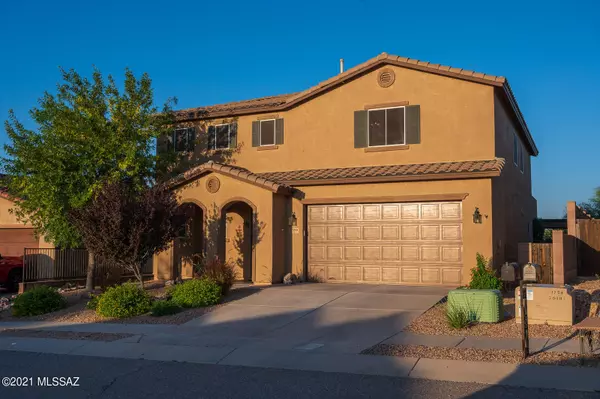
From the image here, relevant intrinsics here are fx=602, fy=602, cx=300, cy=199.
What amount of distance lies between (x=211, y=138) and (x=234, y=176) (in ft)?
11.8

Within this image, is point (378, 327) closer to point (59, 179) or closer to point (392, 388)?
point (392, 388)

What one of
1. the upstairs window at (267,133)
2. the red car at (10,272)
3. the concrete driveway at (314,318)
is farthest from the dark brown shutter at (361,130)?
the red car at (10,272)

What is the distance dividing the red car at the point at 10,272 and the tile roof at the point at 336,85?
7.35 meters

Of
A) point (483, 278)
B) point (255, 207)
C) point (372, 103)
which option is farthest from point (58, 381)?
point (372, 103)

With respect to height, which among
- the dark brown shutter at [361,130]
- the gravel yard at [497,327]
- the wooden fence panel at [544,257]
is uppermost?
the dark brown shutter at [361,130]

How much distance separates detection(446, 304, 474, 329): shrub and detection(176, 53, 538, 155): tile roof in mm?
7868

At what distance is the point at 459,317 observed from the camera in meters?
11.0

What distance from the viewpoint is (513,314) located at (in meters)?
12.3

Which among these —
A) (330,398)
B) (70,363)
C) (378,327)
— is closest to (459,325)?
(378,327)

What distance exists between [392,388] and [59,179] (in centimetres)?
1323

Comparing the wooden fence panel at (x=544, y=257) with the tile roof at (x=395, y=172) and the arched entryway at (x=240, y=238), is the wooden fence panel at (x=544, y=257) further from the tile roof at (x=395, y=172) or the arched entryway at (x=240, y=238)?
the arched entryway at (x=240, y=238)

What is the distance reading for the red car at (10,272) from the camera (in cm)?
1981

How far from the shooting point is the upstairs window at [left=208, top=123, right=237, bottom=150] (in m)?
20.6

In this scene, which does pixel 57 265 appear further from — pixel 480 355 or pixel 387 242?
pixel 480 355
